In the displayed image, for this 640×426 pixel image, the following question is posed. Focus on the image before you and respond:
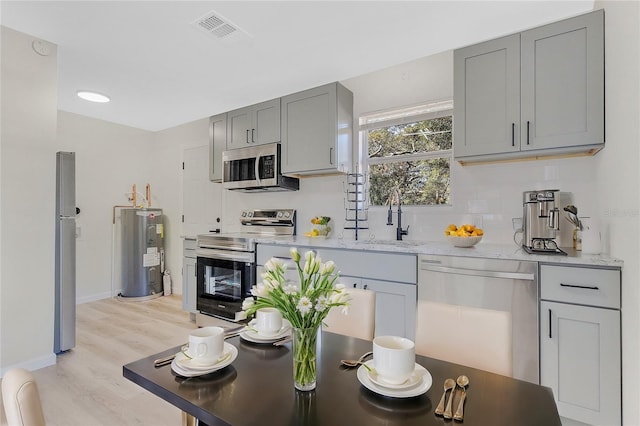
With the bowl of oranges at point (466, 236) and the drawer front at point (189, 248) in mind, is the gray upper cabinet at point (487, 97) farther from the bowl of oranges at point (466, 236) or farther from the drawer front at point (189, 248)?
the drawer front at point (189, 248)

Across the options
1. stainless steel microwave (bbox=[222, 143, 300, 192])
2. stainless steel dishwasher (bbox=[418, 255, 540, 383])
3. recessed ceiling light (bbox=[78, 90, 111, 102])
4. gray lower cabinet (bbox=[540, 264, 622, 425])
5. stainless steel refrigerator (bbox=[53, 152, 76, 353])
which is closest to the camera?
gray lower cabinet (bbox=[540, 264, 622, 425])

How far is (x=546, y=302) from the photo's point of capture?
188cm

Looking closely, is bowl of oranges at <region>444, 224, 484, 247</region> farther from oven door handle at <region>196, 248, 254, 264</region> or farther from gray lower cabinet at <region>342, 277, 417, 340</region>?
oven door handle at <region>196, 248, 254, 264</region>

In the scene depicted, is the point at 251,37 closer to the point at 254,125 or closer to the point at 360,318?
the point at 254,125

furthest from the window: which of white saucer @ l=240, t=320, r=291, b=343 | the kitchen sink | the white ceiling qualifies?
white saucer @ l=240, t=320, r=291, b=343

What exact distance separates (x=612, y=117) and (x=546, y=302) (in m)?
1.10

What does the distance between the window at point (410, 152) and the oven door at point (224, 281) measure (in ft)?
4.75

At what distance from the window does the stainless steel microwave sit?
93cm

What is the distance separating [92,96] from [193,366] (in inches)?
158

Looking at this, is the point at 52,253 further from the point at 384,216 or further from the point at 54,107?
the point at 384,216

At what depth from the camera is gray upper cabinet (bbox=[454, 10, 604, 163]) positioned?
203 cm

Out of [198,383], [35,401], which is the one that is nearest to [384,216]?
[198,383]

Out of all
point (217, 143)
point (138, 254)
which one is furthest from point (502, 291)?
point (138, 254)

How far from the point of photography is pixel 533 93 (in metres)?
2.20
